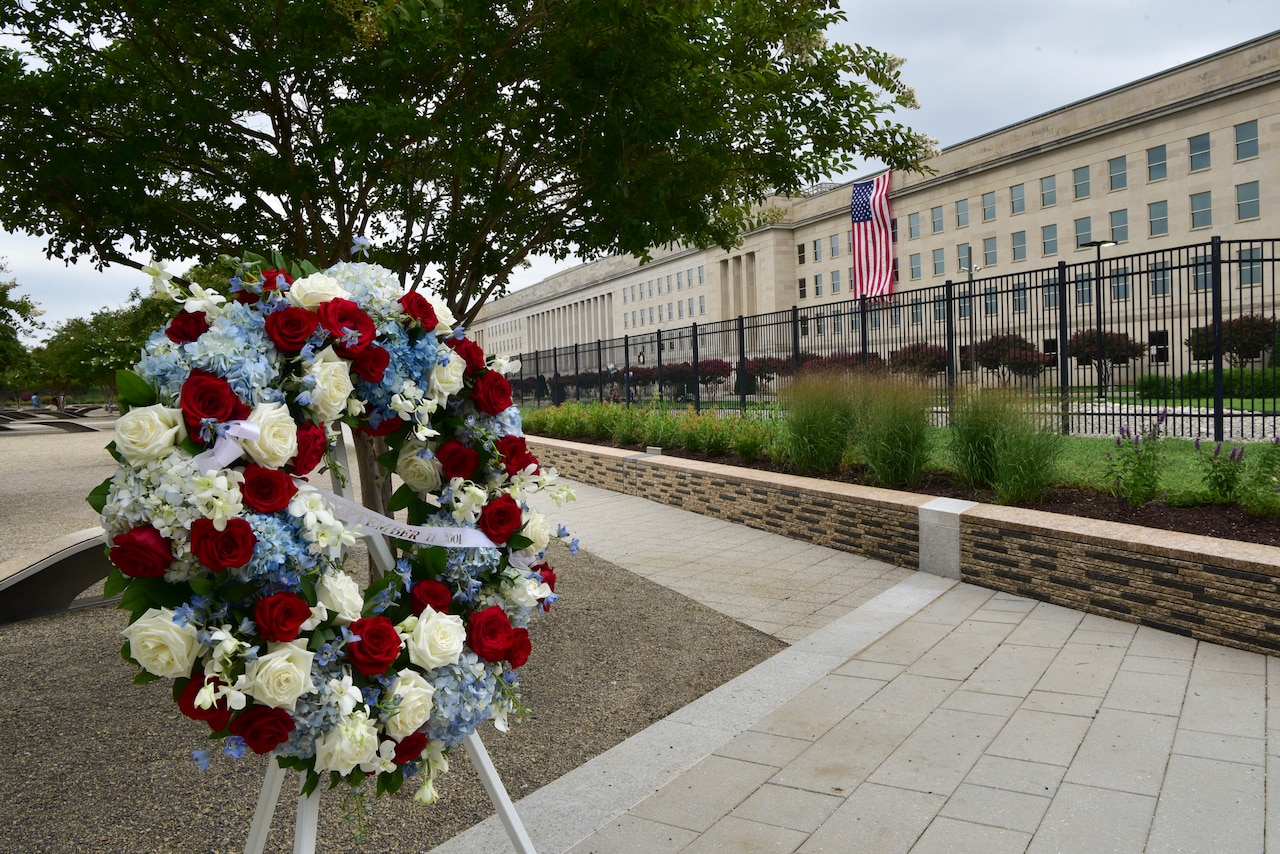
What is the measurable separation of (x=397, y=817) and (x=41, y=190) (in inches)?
173

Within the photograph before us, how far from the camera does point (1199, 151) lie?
51.1 m

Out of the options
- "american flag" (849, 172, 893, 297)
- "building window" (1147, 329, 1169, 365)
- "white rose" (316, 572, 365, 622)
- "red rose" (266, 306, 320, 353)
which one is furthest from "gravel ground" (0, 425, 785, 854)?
"american flag" (849, 172, 893, 297)

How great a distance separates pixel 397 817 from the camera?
3.63 metres

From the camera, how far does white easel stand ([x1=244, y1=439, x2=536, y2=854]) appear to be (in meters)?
2.39

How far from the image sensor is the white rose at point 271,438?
2.16 metres

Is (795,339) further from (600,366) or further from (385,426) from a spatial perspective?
(385,426)

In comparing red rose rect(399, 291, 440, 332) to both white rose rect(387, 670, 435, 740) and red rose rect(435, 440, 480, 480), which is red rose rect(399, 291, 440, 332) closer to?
red rose rect(435, 440, 480, 480)

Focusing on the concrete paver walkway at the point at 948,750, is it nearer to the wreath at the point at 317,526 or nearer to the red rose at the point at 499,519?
the wreath at the point at 317,526

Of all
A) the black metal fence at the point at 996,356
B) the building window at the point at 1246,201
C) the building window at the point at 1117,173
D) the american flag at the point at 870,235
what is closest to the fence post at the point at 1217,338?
the black metal fence at the point at 996,356

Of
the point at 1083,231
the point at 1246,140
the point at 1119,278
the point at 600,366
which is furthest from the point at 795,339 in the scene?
the point at 1083,231

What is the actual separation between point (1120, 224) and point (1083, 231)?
2.38 meters

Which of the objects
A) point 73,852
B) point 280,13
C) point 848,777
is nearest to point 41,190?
point 280,13

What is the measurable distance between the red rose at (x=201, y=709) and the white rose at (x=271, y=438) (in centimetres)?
53

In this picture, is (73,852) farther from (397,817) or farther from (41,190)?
(41,190)
